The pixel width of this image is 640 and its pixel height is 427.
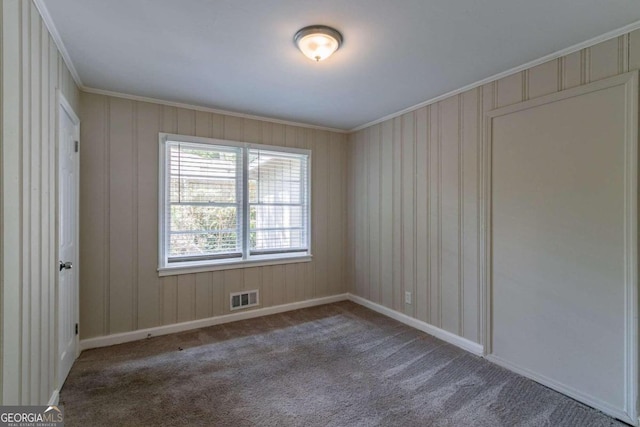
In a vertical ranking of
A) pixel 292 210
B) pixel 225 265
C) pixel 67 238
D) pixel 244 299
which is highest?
pixel 292 210

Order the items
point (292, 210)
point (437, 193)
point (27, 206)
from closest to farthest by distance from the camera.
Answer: point (27, 206)
point (437, 193)
point (292, 210)

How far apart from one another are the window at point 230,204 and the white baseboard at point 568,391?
255 cm

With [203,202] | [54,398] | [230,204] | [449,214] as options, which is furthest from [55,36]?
[449,214]

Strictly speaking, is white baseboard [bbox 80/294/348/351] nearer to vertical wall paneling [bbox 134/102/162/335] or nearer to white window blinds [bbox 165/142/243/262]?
vertical wall paneling [bbox 134/102/162/335]

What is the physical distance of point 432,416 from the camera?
6.62 feet

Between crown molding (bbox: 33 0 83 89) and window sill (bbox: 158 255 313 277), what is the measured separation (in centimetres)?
200

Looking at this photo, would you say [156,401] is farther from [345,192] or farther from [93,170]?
[345,192]

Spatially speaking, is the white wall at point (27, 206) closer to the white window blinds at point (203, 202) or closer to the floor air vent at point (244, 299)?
the white window blinds at point (203, 202)

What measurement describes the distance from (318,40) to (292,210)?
8.17 feet

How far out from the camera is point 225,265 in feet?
12.0

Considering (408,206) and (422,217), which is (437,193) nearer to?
(422,217)

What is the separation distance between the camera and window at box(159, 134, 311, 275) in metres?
3.41

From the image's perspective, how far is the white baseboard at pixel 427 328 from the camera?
289 centimetres

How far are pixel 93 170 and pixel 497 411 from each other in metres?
4.02
